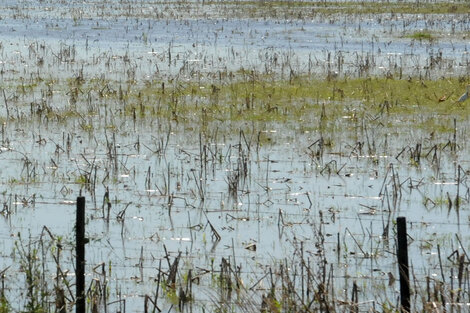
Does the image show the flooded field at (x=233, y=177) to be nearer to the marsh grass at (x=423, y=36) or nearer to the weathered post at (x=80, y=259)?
the weathered post at (x=80, y=259)

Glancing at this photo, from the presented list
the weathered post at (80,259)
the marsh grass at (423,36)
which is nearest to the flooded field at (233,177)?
the weathered post at (80,259)

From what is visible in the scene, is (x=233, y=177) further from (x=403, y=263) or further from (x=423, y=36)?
(x=423, y=36)

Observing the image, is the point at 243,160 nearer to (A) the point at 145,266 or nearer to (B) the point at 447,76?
(A) the point at 145,266

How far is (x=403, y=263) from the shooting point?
6.20 m

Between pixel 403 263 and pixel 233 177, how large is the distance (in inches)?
190

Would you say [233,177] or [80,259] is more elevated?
[233,177]

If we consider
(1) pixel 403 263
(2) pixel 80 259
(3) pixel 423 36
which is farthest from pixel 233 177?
(3) pixel 423 36

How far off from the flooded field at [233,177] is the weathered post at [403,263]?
0.59ft

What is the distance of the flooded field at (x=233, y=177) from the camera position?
7.40m

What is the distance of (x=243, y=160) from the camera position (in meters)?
11.3

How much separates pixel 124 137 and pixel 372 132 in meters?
3.39

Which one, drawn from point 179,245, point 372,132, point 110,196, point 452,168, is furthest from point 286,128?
point 179,245

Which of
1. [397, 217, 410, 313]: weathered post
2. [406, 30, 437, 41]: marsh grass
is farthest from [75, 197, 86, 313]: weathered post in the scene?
[406, 30, 437, 41]: marsh grass

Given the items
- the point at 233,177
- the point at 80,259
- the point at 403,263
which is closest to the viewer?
the point at 403,263
